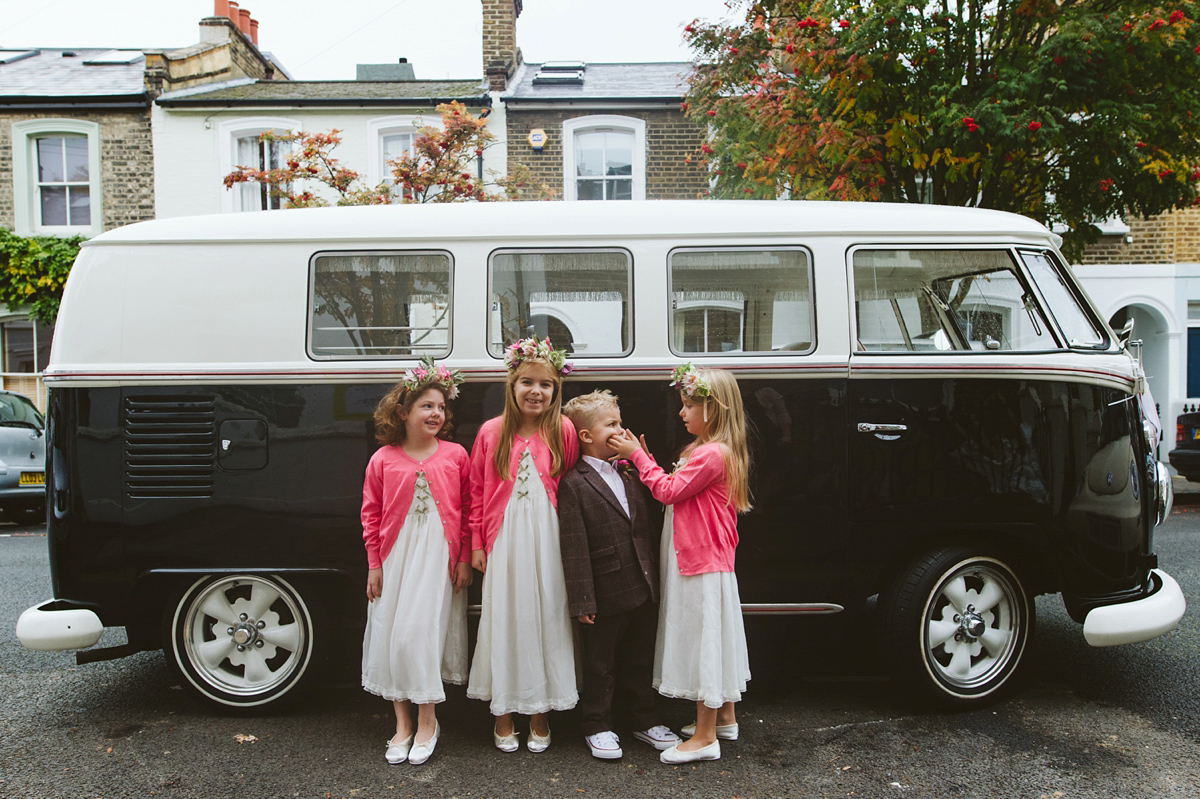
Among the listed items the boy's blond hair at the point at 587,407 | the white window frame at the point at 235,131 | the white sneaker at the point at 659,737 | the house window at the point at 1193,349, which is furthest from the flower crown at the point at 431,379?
the house window at the point at 1193,349

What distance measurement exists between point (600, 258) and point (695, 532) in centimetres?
144

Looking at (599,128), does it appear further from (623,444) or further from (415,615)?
(415,615)

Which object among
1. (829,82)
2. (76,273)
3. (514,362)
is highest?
(829,82)

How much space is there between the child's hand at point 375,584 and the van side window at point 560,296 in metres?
Answer: 1.20

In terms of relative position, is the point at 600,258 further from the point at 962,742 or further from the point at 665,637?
the point at 962,742

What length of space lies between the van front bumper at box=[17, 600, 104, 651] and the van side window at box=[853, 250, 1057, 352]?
13.2 feet

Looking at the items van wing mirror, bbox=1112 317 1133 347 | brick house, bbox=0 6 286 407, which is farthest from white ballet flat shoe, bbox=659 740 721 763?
brick house, bbox=0 6 286 407

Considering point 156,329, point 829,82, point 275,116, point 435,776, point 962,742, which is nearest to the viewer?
point 435,776

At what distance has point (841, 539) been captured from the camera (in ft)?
13.3

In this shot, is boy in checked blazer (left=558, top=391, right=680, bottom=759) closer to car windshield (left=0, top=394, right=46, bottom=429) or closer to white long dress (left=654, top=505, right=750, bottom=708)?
white long dress (left=654, top=505, right=750, bottom=708)

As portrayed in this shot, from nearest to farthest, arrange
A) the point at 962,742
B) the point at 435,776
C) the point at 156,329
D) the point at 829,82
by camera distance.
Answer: the point at 435,776 < the point at 962,742 < the point at 156,329 < the point at 829,82

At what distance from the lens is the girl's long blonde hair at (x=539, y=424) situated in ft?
12.0

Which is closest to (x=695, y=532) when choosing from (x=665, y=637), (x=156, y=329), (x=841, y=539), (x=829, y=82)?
(x=665, y=637)

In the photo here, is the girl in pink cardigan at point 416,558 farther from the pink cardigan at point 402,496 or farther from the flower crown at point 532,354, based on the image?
the flower crown at point 532,354
